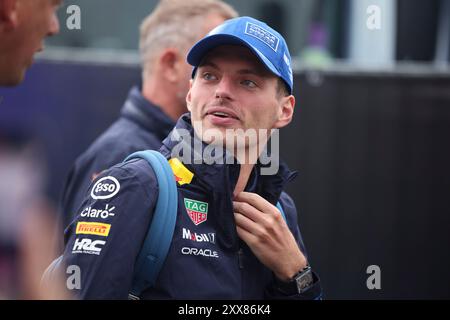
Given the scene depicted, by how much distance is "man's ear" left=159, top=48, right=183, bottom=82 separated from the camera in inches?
185

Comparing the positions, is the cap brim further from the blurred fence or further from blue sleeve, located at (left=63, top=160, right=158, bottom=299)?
the blurred fence

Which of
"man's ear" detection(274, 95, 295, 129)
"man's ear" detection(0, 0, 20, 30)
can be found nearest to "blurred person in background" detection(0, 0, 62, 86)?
"man's ear" detection(0, 0, 20, 30)

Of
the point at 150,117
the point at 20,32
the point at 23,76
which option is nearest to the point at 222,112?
the point at 23,76

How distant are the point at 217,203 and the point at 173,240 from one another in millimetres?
258

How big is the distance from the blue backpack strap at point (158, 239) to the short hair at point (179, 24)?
83.4 inches

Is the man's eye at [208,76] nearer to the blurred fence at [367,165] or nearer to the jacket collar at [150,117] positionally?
the jacket collar at [150,117]

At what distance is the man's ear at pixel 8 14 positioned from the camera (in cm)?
216

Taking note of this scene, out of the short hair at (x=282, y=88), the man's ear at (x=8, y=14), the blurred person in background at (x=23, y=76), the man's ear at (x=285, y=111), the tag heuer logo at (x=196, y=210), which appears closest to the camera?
the blurred person in background at (x=23, y=76)

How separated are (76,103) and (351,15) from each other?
3.39 meters

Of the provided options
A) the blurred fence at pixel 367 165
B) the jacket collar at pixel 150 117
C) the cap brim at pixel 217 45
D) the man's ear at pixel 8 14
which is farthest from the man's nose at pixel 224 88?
the blurred fence at pixel 367 165

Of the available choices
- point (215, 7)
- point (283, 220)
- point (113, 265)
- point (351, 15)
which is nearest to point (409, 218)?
point (351, 15)

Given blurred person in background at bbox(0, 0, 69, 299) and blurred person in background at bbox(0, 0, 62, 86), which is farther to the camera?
blurred person in background at bbox(0, 0, 62, 86)

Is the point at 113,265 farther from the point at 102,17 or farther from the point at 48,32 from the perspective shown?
the point at 102,17

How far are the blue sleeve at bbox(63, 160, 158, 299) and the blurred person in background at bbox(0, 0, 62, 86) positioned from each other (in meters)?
0.57
